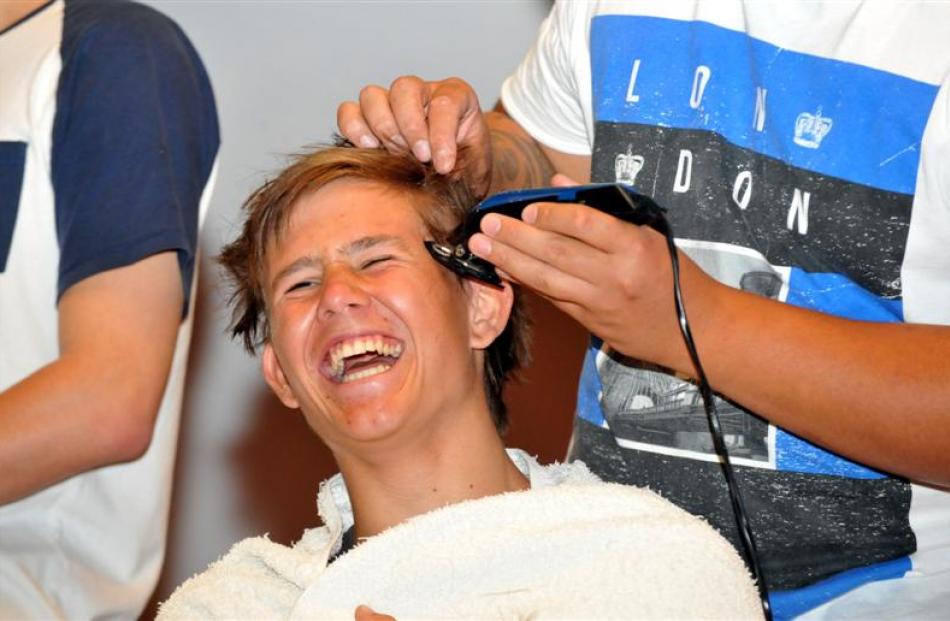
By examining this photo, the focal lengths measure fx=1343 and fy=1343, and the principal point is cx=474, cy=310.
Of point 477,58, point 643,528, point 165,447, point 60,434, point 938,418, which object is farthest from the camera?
point 477,58

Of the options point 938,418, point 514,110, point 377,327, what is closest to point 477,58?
point 514,110

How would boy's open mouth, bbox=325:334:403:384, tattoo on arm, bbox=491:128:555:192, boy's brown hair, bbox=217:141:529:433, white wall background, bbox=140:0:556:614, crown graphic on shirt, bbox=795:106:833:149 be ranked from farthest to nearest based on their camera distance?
1. white wall background, bbox=140:0:556:614
2. tattoo on arm, bbox=491:128:555:192
3. boy's brown hair, bbox=217:141:529:433
4. boy's open mouth, bbox=325:334:403:384
5. crown graphic on shirt, bbox=795:106:833:149

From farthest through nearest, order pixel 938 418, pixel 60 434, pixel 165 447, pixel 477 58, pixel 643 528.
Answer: pixel 477 58
pixel 165 447
pixel 60 434
pixel 643 528
pixel 938 418

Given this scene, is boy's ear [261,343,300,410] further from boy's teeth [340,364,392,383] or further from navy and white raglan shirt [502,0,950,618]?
navy and white raglan shirt [502,0,950,618]

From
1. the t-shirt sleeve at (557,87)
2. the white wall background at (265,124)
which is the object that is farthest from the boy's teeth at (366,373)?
the white wall background at (265,124)

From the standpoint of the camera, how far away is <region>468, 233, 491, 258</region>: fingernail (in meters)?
1.27

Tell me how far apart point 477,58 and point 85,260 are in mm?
1131

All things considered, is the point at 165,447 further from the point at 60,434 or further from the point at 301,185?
the point at 301,185

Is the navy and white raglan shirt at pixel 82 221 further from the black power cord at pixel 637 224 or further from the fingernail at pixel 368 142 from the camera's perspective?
the black power cord at pixel 637 224

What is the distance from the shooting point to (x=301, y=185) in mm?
1579

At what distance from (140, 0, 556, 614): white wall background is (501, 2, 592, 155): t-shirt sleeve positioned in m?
0.75

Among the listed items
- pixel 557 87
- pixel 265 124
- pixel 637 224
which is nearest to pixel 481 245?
pixel 637 224

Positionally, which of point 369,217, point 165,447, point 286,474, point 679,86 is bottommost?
point 286,474

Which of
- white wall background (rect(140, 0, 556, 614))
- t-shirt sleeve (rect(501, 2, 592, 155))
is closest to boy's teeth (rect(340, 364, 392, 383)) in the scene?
t-shirt sleeve (rect(501, 2, 592, 155))
